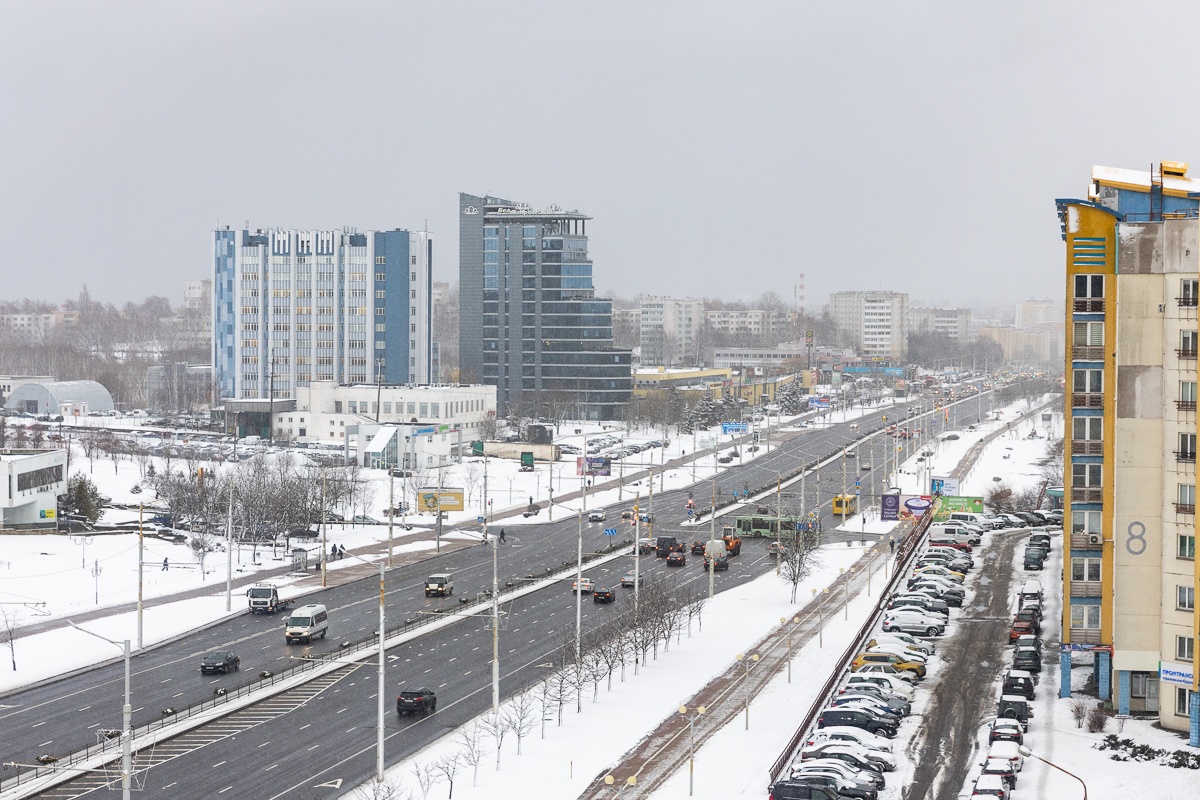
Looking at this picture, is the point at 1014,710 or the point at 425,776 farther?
the point at 1014,710

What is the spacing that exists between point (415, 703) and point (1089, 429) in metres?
24.1

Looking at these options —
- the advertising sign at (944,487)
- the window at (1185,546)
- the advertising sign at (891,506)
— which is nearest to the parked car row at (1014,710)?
the window at (1185,546)

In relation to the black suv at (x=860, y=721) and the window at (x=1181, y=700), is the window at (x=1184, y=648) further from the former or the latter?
the black suv at (x=860, y=721)

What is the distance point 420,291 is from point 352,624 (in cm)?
11509

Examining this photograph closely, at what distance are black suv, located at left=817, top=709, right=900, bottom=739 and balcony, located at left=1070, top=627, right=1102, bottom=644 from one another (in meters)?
7.05

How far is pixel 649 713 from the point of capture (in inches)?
1829

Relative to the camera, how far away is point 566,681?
157ft

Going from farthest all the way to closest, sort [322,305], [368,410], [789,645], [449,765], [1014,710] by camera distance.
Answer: [322,305] → [368,410] → [789,645] → [1014,710] → [449,765]

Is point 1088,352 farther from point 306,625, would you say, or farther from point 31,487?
point 31,487

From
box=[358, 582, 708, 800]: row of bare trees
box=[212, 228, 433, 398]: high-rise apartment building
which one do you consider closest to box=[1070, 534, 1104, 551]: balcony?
box=[358, 582, 708, 800]: row of bare trees

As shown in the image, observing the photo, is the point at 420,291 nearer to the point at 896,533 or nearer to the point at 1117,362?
the point at 896,533

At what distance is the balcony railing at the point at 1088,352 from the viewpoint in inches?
1810

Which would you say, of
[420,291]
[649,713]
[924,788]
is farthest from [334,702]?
[420,291]

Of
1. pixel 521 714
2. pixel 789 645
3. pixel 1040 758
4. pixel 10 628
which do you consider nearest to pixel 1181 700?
pixel 1040 758
